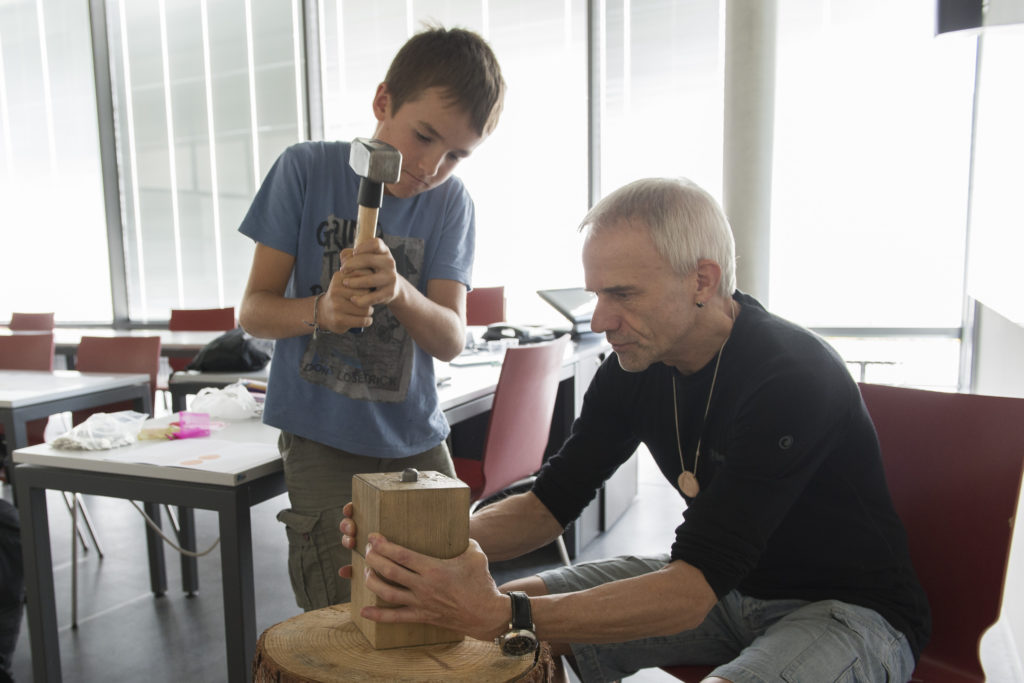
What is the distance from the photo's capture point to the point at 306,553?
134cm

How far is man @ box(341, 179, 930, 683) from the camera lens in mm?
963

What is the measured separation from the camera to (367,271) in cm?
97

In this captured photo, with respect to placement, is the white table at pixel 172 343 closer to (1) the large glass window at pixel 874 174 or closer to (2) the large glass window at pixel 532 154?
(2) the large glass window at pixel 532 154

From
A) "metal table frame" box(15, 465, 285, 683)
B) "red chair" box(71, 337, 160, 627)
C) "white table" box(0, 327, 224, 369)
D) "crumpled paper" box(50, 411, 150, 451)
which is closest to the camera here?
"metal table frame" box(15, 465, 285, 683)

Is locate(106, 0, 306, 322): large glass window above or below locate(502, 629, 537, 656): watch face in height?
above

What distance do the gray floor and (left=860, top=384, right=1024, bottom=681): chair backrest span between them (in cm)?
94

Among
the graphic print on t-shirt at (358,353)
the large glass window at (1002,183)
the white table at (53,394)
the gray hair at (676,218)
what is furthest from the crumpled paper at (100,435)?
the large glass window at (1002,183)

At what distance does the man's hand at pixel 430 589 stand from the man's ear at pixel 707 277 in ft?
1.79

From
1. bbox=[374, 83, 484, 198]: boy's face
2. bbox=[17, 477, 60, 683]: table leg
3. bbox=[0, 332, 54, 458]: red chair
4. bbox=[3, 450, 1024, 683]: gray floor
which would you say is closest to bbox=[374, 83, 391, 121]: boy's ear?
bbox=[374, 83, 484, 198]: boy's face

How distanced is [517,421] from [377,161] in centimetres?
132

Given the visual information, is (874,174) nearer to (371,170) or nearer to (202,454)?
(202,454)

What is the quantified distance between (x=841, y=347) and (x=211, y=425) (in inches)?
144

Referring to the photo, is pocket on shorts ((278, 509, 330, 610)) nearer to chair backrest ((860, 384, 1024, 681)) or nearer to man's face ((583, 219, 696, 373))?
man's face ((583, 219, 696, 373))

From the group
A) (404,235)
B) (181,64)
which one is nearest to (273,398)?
(404,235)
